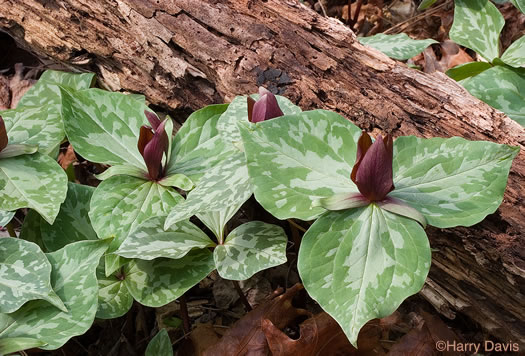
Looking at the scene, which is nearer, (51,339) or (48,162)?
(51,339)

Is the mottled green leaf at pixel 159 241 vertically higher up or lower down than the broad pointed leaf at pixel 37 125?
lower down

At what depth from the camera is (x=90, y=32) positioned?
1.90 metres

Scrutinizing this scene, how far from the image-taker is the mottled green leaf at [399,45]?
2.16 meters

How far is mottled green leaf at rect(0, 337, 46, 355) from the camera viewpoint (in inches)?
47.9

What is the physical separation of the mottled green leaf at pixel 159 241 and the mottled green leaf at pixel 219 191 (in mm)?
88

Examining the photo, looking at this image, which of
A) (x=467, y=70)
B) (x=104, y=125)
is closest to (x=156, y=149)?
(x=104, y=125)

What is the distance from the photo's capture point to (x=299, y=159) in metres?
1.27

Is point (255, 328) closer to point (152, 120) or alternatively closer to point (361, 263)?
point (361, 263)

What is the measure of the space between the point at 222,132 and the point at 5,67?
163 cm

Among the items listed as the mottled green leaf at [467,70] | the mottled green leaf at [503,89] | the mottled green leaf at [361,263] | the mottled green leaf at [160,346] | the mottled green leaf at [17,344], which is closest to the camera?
the mottled green leaf at [361,263]

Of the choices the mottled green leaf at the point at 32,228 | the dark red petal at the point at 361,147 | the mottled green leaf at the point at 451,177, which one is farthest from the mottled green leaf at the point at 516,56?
the mottled green leaf at the point at 32,228

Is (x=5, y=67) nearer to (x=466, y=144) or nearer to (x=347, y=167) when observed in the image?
(x=347, y=167)

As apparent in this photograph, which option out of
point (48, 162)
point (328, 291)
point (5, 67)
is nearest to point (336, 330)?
point (328, 291)

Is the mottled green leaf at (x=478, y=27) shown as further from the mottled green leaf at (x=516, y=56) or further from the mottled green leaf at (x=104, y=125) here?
the mottled green leaf at (x=104, y=125)
